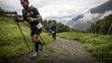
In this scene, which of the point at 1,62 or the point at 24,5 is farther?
the point at 24,5

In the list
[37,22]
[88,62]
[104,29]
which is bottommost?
[104,29]

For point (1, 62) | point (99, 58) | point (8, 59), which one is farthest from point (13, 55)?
point (99, 58)

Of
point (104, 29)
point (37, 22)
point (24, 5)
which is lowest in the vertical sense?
point (104, 29)

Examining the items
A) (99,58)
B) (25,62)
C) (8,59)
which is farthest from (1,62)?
(99,58)

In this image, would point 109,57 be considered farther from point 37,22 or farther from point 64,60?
point 37,22

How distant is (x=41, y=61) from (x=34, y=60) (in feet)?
1.56

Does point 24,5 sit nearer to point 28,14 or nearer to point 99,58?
point 28,14

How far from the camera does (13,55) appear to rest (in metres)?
9.11

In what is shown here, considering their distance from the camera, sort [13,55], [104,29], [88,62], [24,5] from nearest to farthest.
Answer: [88,62]
[24,5]
[13,55]
[104,29]

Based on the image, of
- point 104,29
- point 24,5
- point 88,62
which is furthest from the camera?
point 104,29

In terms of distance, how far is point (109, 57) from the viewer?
8023 mm

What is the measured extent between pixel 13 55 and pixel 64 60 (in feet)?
10.3

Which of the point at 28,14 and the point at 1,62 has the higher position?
the point at 28,14

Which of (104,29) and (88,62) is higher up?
(88,62)
